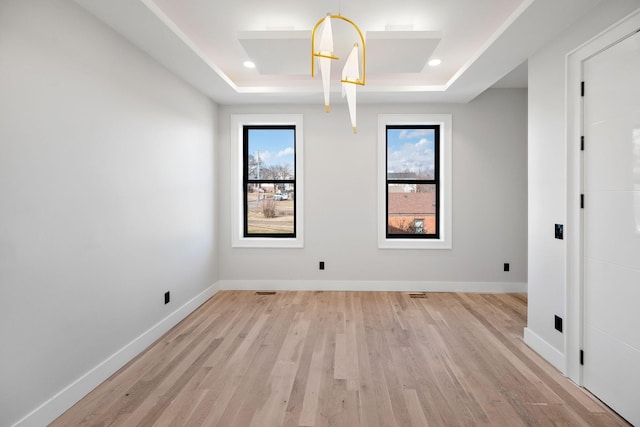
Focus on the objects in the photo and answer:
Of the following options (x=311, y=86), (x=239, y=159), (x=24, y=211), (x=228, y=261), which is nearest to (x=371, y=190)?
(x=311, y=86)

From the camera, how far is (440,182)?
14.6ft

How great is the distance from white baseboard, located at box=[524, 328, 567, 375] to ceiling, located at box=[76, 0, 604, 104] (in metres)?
2.41

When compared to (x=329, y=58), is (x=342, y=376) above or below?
below

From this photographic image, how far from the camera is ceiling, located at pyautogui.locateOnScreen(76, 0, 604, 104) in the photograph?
2287 mm

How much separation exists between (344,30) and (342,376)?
2.80 meters

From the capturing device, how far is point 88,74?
85.4 inches

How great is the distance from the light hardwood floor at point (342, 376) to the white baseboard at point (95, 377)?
5 cm

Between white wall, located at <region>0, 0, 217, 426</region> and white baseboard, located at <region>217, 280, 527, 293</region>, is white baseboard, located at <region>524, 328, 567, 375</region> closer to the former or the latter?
white baseboard, located at <region>217, 280, 527, 293</region>

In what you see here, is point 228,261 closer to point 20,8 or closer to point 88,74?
point 88,74

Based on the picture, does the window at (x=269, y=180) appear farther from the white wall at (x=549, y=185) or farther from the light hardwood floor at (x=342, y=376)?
the white wall at (x=549, y=185)

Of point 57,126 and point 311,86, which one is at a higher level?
point 311,86

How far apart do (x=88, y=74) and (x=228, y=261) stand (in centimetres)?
284

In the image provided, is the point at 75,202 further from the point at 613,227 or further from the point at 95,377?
the point at 613,227

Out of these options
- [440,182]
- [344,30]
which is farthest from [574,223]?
[344,30]
